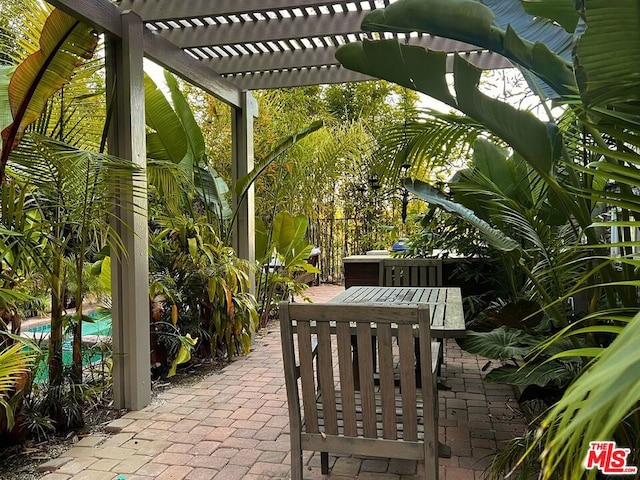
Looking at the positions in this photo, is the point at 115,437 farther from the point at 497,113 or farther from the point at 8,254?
the point at 497,113

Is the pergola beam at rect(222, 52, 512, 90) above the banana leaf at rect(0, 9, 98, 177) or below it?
above

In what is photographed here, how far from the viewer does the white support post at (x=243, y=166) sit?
5.54 m

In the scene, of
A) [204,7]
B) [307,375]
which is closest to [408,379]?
Answer: [307,375]

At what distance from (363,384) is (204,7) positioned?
295 cm

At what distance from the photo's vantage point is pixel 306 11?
379 cm

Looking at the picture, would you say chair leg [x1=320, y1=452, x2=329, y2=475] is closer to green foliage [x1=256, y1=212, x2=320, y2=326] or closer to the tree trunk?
the tree trunk

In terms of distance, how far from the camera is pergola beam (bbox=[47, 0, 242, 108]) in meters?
2.87

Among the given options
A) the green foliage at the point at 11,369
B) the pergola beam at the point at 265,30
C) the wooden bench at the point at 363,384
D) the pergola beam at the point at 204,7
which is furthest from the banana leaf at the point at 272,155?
the wooden bench at the point at 363,384

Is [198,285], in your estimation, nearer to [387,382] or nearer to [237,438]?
[237,438]

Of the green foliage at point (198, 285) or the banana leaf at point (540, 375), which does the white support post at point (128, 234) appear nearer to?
the green foliage at point (198, 285)

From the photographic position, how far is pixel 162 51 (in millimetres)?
3938

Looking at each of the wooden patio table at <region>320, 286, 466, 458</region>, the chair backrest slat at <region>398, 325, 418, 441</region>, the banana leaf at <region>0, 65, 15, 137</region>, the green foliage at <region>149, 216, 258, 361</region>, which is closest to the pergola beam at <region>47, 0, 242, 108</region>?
the banana leaf at <region>0, 65, 15, 137</region>

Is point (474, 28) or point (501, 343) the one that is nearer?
point (474, 28)

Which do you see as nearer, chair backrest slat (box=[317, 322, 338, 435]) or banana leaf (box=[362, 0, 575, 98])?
banana leaf (box=[362, 0, 575, 98])
